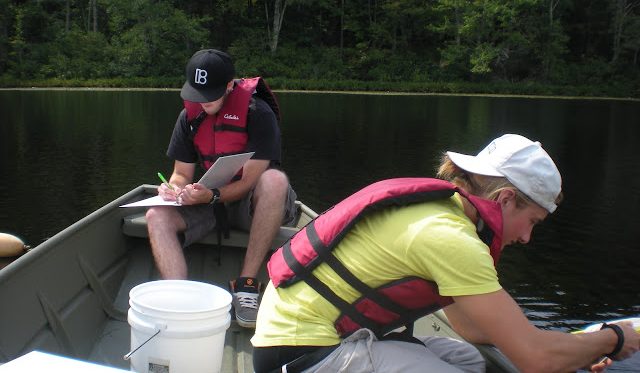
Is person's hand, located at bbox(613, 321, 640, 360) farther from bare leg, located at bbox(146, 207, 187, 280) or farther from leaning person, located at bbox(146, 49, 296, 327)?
bare leg, located at bbox(146, 207, 187, 280)

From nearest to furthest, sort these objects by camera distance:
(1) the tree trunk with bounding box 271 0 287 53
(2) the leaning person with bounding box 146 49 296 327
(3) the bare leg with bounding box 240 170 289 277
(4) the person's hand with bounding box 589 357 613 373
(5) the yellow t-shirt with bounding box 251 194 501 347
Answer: (5) the yellow t-shirt with bounding box 251 194 501 347, (4) the person's hand with bounding box 589 357 613 373, (2) the leaning person with bounding box 146 49 296 327, (3) the bare leg with bounding box 240 170 289 277, (1) the tree trunk with bounding box 271 0 287 53

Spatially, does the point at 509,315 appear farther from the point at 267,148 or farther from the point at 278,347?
the point at 267,148

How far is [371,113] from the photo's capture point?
24906 mm

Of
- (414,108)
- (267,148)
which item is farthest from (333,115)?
(267,148)

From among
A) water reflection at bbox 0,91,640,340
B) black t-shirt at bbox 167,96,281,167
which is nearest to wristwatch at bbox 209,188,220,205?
black t-shirt at bbox 167,96,281,167

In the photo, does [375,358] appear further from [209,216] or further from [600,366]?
[209,216]

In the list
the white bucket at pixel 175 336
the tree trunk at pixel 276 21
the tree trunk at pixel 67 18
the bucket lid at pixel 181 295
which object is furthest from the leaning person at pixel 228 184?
the tree trunk at pixel 276 21

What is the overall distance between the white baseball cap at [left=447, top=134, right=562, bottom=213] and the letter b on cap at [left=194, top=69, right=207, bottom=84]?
1.73 metres

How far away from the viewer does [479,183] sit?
213 centimetres

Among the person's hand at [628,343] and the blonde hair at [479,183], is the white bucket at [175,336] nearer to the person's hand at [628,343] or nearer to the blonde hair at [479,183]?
the blonde hair at [479,183]

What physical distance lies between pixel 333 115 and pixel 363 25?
51.2ft

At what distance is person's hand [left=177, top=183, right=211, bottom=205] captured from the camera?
3398mm

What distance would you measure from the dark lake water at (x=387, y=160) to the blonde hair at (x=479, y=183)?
1.40 metres

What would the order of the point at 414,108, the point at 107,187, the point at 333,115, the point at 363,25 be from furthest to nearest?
the point at 363,25, the point at 414,108, the point at 333,115, the point at 107,187
